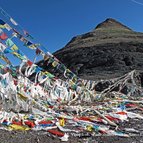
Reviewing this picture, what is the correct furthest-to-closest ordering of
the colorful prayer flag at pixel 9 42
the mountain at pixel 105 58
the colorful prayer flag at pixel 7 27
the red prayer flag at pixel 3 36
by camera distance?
the mountain at pixel 105 58 < the colorful prayer flag at pixel 7 27 < the colorful prayer flag at pixel 9 42 < the red prayer flag at pixel 3 36

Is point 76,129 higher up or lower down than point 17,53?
lower down

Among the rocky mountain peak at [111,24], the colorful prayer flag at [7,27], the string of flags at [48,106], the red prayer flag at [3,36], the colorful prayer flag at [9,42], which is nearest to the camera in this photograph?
the string of flags at [48,106]

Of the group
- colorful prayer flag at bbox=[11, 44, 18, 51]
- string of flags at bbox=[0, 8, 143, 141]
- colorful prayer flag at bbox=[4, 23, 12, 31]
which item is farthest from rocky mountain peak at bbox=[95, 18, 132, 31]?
colorful prayer flag at bbox=[11, 44, 18, 51]

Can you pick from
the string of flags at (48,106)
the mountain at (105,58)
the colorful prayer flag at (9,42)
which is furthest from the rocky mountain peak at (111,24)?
the colorful prayer flag at (9,42)

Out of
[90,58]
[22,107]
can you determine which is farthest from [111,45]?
[22,107]

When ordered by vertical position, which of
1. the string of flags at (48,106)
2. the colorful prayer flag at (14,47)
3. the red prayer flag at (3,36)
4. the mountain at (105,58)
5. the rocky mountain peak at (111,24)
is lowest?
the string of flags at (48,106)

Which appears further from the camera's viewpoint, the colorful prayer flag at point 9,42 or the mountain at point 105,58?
the mountain at point 105,58

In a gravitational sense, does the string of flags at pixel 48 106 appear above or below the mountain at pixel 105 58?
below

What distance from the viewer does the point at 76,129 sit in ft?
37.0

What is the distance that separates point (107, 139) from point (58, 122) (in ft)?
7.84

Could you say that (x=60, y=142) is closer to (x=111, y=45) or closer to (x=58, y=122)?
(x=58, y=122)

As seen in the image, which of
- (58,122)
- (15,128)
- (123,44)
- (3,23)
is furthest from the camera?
(123,44)

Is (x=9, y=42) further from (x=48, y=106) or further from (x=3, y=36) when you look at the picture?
(x=48, y=106)

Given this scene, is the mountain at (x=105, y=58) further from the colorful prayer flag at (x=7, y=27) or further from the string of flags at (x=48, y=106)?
the colorful prayer flag at (x=7, y=27)
